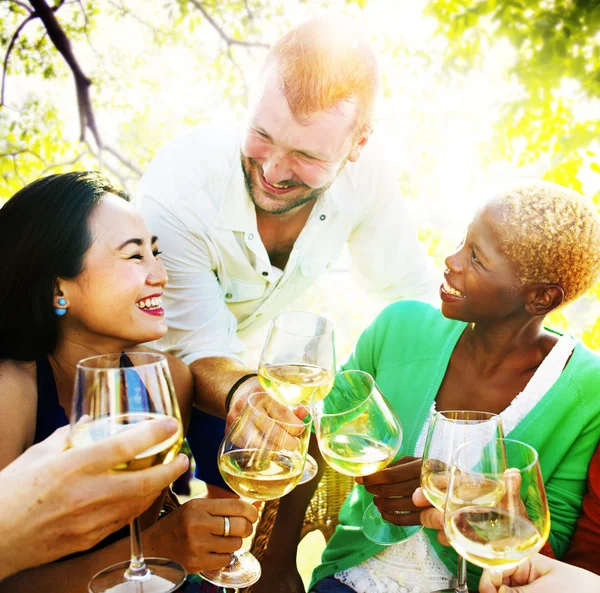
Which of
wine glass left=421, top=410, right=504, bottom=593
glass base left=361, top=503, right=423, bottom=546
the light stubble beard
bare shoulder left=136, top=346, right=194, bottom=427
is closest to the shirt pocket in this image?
the light stubble beard

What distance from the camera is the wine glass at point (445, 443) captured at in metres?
1.49

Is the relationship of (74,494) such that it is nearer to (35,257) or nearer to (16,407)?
(16,407)

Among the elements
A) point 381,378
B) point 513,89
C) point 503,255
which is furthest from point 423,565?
point 513,89

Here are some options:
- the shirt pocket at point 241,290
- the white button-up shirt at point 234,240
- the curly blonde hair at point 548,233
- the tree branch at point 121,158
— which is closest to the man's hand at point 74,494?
the curly blonde hair at point 548,233

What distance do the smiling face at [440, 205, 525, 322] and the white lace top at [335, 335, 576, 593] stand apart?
0.26 metres

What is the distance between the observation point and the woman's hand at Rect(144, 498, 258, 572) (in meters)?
1.66

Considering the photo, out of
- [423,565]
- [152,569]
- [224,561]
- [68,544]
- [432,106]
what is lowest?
[423,565]

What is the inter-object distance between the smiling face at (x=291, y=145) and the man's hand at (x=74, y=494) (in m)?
1.71

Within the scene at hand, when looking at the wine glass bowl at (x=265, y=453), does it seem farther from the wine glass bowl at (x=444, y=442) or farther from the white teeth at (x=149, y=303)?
the white teeth at (x=149, y=303)

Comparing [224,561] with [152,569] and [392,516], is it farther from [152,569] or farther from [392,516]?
[392,516]

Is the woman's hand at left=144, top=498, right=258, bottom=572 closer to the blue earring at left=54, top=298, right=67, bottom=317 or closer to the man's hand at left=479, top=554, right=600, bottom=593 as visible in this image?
the man's hand at left=479, top=554, right=600, bottom=593

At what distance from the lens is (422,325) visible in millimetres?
2539

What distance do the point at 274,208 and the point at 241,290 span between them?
0.50 m

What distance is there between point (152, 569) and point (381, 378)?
1229 mm
